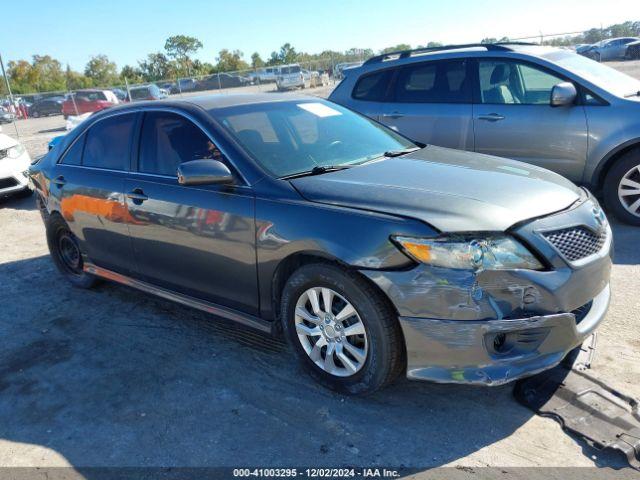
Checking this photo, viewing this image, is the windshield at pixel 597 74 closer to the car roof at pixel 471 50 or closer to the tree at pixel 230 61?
the car roof at pixel 471 50

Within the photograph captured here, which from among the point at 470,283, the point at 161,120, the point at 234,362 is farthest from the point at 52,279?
the point at 470,283

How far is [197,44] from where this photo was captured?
90.1 m

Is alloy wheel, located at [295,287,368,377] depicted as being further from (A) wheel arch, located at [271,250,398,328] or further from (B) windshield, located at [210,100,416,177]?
(B) windshield, located at [210,100,416,177]

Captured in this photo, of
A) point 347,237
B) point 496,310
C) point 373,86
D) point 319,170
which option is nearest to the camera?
point 496,310

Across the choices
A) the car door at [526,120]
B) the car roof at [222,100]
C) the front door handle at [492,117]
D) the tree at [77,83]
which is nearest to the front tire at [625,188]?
the car door at [526,120]

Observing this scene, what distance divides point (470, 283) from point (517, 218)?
44cm

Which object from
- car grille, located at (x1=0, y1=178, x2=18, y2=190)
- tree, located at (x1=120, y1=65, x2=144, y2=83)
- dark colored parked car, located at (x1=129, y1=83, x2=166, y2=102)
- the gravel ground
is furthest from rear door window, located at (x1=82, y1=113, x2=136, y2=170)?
tree, located at (x1=120, y1=65, x2=144, y2=83)

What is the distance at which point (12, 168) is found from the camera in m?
9.05

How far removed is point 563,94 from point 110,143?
171 inches

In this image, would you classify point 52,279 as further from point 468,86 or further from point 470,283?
point 468,86

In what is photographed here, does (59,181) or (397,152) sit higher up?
(397,152)

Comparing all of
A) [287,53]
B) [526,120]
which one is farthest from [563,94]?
[287,53]

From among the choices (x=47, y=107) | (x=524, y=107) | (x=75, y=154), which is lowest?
(x=47, y=107)

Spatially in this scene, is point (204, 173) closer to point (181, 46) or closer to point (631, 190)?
point (631, 190)
